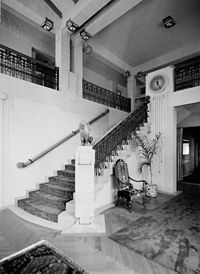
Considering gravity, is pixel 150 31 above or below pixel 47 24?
above

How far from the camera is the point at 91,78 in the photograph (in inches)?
339

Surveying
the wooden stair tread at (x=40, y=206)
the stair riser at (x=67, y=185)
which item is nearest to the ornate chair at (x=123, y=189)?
the stair riser at (x=67, y=185)

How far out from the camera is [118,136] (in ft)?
14.7

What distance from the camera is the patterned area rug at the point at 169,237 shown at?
2039 mm

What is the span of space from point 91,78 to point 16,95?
17.1 ft

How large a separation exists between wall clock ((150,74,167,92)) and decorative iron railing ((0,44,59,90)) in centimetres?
333

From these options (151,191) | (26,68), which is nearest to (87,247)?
(151,191)

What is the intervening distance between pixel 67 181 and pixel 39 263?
213cm

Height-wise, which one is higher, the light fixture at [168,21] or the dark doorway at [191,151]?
the light fixture at [168,21]

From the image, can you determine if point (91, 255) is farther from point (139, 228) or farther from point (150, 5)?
point (150, 5)

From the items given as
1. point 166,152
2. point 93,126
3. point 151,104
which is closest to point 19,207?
point 93,126

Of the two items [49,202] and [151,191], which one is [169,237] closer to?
[151,191]

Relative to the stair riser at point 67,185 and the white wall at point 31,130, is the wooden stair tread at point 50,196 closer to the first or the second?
the stair riser at point 67,185

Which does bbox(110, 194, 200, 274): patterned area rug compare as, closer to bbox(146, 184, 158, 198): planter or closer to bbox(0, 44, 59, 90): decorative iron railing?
bbox(146, 184, 158, 198): planter
